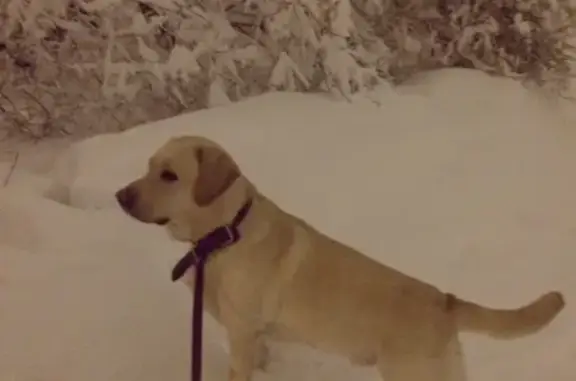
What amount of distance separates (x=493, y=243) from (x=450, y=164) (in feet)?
0.44

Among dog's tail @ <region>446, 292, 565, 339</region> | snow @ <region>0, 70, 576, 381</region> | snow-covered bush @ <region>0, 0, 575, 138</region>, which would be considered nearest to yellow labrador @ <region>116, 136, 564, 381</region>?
dog's tail @ <region>446, 292, 565, 339</region>

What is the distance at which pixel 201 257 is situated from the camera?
3.02 feet

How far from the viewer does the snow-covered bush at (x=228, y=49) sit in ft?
3.58

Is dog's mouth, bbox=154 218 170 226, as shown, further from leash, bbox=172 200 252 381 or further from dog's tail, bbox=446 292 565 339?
dog's tail, bbox=446 292 565 339

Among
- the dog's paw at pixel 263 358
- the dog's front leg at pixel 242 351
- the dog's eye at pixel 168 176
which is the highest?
the dog's eye at pixel 168 176

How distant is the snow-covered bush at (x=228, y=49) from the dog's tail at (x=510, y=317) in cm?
40

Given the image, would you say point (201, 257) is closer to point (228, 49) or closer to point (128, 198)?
point (128, 198)

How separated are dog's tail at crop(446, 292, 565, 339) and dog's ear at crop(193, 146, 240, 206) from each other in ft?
1.01

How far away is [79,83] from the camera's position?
3.60ft

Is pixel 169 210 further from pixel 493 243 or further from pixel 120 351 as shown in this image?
pixel 493 243

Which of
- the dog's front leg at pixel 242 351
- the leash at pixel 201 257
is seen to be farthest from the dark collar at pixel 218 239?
the dog's front leg at pixel 242 351

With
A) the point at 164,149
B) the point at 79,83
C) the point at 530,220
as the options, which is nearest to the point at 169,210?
the point at 164,149

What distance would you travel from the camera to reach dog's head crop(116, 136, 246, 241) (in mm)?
884

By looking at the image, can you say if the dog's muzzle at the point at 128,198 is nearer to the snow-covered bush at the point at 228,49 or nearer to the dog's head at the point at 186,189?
the dog's head at the point at 186,189
